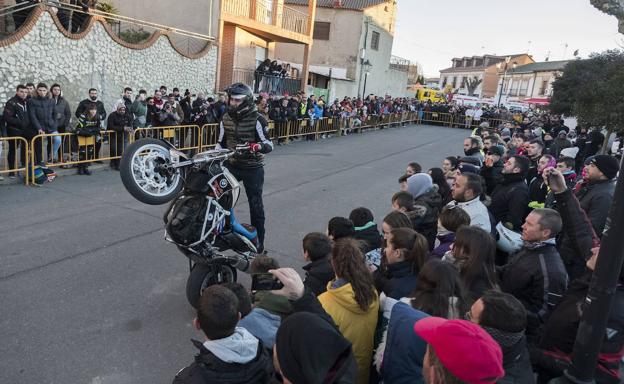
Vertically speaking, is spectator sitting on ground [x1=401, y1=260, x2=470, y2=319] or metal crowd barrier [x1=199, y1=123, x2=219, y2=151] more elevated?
spectator sitting on ground [x1=401, y1=260, x2=470, y2=319]

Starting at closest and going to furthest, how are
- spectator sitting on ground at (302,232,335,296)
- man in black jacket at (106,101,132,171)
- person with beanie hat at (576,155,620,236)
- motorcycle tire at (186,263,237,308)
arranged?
spectator sitting on ground at (302,232,335,296)
motorcycle tire at (186,263,237,308)
person with beanie hat at (576,155,620,236)
man in black jacket at (106,101,132,171)

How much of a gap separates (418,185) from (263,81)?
17217 millimetres

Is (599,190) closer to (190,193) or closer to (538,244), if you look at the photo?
(538,244)

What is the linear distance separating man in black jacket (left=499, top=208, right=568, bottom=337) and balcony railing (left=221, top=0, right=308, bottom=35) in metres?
16.4

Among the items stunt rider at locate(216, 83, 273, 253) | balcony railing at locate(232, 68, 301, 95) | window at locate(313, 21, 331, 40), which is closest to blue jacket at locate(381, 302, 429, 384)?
stunt rider at locate(216, 83, 273, 253)

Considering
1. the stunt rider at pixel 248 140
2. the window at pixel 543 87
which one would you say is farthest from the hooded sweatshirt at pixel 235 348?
the window at pixel 543 87

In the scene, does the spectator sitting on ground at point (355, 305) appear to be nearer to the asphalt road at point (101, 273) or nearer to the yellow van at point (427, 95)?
the asphalt road at point (101, 273)

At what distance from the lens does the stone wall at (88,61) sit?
10922 millimetres

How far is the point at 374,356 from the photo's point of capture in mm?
2742

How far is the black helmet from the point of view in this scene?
477cm

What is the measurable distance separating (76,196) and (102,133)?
2428 mm

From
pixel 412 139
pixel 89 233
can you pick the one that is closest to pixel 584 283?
pixel 89 233

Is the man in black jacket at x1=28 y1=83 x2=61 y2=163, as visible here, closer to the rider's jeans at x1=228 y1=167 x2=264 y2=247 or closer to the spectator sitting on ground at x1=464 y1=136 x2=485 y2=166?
the rider's jeans at x1=228 y1=167 x2=264 y2=247

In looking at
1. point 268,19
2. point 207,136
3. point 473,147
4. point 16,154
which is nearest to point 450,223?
point 473,147
